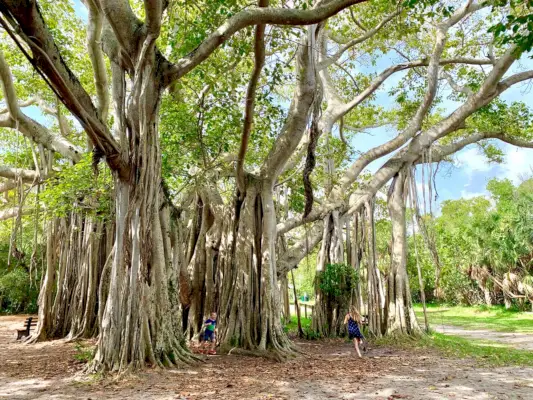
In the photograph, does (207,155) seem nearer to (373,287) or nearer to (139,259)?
(139,259)

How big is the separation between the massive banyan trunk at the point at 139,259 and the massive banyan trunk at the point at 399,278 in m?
4.80

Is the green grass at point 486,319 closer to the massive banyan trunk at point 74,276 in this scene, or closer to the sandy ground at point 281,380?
the sandy ground at point 281,380

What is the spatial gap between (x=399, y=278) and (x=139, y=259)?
5.84 metres

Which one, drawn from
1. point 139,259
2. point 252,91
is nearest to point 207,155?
point 252,91

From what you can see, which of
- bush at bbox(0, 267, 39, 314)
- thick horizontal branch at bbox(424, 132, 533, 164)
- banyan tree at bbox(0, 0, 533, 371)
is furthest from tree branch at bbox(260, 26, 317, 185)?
bush at bbox(0, 267, 39, 314)

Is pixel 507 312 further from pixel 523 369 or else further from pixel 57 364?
pixel 57 364

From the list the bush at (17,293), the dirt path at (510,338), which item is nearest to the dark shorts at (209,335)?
the dirt path at (510,338)

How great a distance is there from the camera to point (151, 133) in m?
5.43

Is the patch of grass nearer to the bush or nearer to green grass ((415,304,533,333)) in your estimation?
green grass ((415,304,533,333))

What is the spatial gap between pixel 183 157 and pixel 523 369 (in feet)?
19.6

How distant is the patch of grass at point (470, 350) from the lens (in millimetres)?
6250

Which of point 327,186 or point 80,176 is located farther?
point 327,186

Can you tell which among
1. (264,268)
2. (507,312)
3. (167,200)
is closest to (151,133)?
(167,200)

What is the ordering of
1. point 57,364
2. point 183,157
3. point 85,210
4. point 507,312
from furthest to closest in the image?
point 507,312 → point 85,210 → point 183,157 → point 57,364
